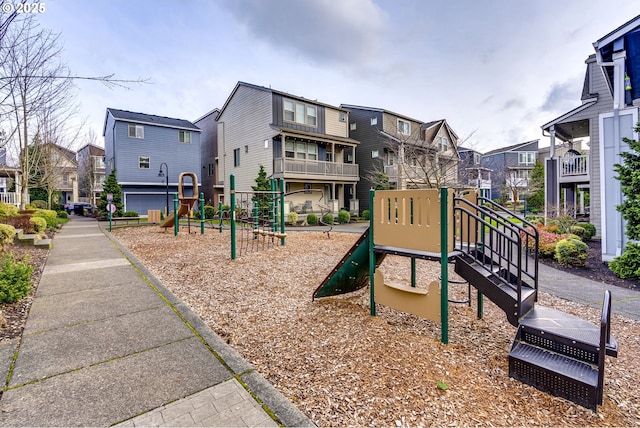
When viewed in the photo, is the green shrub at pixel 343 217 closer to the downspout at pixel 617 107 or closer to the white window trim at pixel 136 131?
the downspout at pixel 617 107

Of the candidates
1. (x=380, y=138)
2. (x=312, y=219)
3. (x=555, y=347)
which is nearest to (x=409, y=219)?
(x=555, y=347)

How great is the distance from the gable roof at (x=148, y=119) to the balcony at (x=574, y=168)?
27221 millimetres

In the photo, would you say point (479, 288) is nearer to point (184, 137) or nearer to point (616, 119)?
point (616, 119)

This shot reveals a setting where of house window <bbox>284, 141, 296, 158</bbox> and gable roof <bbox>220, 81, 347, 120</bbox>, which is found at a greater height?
gable roof <bbox>220, 81, 347, 120</bbox>

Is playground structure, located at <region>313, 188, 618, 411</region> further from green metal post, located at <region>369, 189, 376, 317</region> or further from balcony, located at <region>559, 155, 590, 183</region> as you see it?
balcony, located at <region>559, 155, 590, 183</region>

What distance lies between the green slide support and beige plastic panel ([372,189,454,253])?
335 mm

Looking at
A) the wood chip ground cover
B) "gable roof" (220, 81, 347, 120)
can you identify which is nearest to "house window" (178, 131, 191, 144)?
"gable roof" (220, 81, 347, 120)

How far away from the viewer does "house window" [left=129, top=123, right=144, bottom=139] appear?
24.7m

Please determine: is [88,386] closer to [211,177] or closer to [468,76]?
[468,76]

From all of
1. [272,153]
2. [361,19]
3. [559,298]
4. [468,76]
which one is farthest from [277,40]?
[559,298]

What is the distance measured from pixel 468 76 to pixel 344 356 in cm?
1693

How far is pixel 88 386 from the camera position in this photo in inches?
104

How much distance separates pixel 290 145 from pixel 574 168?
1650 centimetres

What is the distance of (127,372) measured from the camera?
287cm
